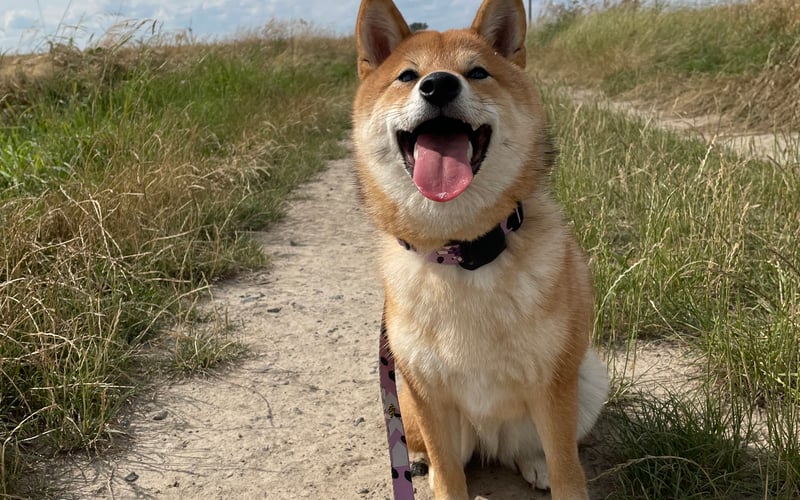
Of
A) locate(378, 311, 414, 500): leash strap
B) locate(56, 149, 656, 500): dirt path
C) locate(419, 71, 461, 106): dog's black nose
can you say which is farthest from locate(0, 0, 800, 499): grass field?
locate(419, 71, 461, 106): dog's black nose

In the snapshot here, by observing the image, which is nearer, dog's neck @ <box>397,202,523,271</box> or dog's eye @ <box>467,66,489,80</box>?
dog's neck @ <box>397,202,523,271</box>

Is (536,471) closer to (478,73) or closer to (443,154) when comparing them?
(443,154)

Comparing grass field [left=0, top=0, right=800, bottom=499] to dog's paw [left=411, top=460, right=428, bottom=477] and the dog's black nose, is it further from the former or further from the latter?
the dog's black nose

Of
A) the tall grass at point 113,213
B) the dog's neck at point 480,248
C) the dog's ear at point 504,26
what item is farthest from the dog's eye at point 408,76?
the tall grass at point 113,213

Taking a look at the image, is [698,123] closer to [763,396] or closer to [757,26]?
[757,26]

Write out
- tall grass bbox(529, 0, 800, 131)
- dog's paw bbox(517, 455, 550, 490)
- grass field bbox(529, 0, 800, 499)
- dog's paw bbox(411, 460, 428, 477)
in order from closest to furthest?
grass field bbox(529, 0, 800, 499) < dog's paw bbox(517, 455, 550, 490) < dog's paw bbox(411, 460, 428, 477) < tall grass bbox(529, 0, 800, 131)

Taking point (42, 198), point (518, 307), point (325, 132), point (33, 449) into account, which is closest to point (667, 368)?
point (518, 307)

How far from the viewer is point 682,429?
1.78 m

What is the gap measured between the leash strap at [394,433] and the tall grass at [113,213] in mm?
1005

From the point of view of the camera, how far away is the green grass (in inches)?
66.6

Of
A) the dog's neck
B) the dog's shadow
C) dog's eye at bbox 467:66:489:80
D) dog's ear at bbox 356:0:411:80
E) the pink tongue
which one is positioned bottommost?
the dog's shadow

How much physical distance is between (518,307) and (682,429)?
0.64 metres

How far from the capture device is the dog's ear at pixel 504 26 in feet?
6.23

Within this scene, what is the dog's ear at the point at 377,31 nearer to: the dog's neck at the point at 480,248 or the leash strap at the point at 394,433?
the dog's neck at the point at 480,248
